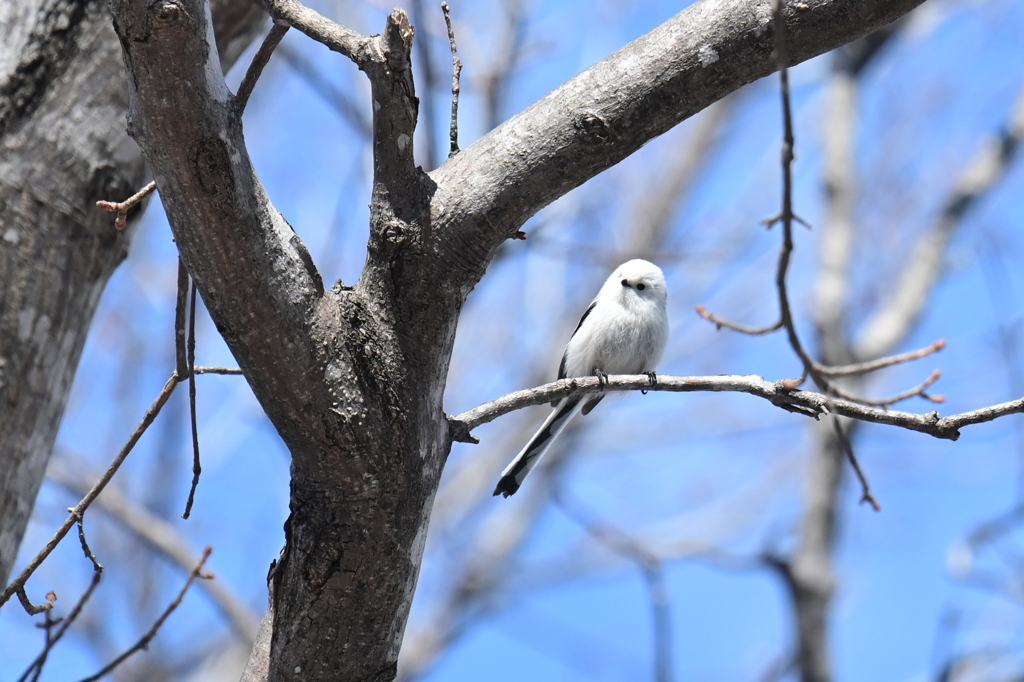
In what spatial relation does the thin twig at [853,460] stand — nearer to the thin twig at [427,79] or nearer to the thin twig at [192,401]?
the thin twig at [192,401]

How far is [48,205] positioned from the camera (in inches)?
78.6

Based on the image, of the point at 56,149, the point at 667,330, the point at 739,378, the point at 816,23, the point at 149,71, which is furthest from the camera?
the point at 667,330

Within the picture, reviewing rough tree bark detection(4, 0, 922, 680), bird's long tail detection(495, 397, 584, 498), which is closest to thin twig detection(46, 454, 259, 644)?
bird's long tail detection(495, 397, 584, 498)

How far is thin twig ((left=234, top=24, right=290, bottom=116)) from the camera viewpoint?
1434mm

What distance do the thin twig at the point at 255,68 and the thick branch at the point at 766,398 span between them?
2.35 ft

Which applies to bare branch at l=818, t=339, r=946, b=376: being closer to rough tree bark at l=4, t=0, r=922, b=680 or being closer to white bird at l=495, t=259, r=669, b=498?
rough tree bark at l=4, t=0, r=922, b=680

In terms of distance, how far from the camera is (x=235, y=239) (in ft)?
4.62

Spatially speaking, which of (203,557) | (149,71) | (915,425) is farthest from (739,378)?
(203,557)

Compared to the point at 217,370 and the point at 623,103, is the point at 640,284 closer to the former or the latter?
the point at 623,103

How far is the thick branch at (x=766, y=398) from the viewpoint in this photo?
5.13 feet

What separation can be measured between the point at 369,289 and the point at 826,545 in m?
4.28

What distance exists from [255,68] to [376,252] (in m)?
0.39

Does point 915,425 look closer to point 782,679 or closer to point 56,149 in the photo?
point 56,149

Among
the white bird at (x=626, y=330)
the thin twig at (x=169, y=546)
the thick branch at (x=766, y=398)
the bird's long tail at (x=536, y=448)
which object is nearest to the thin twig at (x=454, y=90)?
the thick branch at (x=766, y=398)
